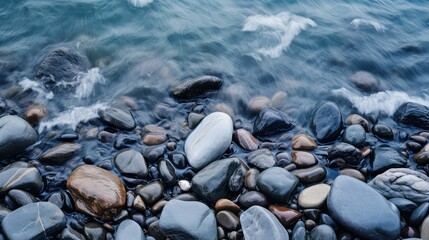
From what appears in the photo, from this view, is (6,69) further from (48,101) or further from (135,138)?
(135,138)

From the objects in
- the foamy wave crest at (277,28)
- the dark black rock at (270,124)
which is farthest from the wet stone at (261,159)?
the foamy wave crest at (277,28)

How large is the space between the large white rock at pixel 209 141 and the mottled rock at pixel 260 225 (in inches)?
36.0

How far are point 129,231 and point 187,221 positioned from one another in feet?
1.98

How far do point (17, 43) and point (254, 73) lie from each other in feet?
14.4

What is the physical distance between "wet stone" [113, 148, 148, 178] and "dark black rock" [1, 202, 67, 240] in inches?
33.3

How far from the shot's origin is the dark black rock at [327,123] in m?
4.59

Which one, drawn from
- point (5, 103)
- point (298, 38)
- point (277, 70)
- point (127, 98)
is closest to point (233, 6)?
point (298, 38)

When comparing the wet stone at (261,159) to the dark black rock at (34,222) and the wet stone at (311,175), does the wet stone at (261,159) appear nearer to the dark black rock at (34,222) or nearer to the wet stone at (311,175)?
the wet stone at (311,175)

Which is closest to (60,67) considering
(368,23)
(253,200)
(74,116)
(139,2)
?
(74,116)

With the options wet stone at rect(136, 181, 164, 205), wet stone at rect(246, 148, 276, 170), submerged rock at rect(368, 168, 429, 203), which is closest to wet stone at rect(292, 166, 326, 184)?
wet stone at rect(246, 148, 276, 170)

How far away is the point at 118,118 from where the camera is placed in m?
4.63

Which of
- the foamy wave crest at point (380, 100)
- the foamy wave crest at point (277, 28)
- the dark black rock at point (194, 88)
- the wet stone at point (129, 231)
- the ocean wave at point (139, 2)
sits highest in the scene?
the ocean wave at point (139, 2)

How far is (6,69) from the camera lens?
219 inches

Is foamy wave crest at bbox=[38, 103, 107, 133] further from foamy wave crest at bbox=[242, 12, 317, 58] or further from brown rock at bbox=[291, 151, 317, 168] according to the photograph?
foamy wave crest at bbox=[242, 12, 317, 58]
